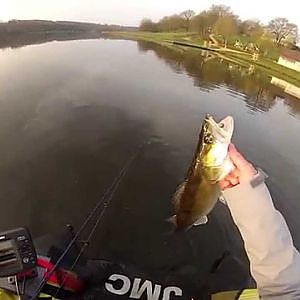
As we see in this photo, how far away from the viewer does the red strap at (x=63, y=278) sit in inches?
169

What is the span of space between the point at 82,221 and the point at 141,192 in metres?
1.93

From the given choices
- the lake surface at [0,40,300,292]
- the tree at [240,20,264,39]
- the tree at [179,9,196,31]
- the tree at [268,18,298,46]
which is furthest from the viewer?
the tree at [179,9,196,31]

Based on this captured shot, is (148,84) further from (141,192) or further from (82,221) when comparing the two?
(82,221)

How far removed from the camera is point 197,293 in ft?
20.0

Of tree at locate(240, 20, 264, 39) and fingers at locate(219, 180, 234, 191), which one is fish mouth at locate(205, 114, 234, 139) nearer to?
fingers at locate(219, 180, 234, 191)

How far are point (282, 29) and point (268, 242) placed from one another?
97884 mm

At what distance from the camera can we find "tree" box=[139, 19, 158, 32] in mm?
117125

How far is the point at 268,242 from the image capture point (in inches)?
85.9

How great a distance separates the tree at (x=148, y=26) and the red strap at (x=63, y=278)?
118 meters

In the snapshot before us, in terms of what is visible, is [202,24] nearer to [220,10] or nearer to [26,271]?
[220,10]

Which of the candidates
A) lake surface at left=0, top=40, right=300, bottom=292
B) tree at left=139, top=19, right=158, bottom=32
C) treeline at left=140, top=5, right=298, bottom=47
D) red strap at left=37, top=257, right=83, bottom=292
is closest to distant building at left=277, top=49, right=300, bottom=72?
treeline at left=140, top=5, right=298, bottom=47

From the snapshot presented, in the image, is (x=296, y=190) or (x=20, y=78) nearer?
(x=296, y=190)

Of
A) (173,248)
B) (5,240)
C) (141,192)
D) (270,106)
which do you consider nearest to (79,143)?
(141,192)

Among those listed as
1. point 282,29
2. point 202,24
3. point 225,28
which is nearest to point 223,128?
point 225,28
